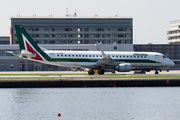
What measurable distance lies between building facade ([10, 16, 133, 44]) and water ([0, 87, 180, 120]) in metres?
119

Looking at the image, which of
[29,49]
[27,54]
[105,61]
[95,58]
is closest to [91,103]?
[105,61]

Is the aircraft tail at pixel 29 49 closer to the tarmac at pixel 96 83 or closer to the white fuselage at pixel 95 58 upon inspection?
the white fuselage at pixel 95 58

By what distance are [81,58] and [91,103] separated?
1071 inches

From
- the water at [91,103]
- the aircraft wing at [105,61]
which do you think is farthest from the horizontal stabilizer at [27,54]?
the water at [91,103]

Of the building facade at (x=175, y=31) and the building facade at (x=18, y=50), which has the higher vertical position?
the building facade at (x=175, y=31)

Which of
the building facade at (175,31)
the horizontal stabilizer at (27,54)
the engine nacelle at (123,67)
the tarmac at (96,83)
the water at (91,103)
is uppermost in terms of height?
the building facade at (175,31)

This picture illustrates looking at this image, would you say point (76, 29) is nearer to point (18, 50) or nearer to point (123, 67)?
point (18, 50)

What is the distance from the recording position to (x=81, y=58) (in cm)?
6219

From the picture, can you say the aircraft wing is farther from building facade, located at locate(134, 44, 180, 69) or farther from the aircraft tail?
building facade, located at locate(134, 44, 180, 69)

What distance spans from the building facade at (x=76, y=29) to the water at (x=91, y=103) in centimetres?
11902

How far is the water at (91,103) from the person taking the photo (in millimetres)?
29644

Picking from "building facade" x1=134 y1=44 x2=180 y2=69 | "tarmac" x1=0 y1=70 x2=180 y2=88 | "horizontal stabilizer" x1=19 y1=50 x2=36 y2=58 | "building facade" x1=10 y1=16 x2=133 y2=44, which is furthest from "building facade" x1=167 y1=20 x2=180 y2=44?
"tarmac" x1=0 y1=70 x2=180 y2=88

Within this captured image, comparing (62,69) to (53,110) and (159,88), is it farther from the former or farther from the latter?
(53,110)

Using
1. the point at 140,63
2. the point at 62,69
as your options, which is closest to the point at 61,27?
the point at 62,69
